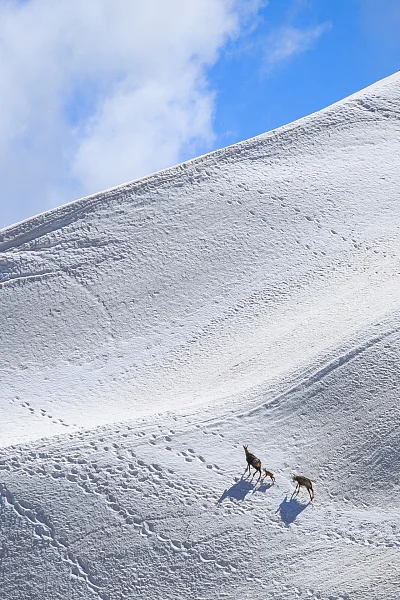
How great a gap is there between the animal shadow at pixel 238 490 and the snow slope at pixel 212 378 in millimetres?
31

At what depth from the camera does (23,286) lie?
81.9 ft

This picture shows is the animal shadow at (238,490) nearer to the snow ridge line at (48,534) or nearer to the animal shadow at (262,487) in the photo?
the animal shadow at (262,487)

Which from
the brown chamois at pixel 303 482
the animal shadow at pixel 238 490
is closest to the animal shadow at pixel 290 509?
the brown chamois at pixel 303 482

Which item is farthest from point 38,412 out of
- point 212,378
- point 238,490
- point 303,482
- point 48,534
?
point 303,482

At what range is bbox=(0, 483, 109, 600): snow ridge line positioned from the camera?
1472 centimetres

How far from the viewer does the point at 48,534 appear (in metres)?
15.4

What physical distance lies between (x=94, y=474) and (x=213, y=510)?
2.39m

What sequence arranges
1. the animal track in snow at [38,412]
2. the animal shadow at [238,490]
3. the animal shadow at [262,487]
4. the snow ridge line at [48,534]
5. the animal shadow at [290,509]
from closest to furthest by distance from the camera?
the snow ridge line at [48,534] → the animal shadow at [290,509] → the animal shadow at [238,490] → the animal shadow at [262,487] → the animal track in snow at [38,412]

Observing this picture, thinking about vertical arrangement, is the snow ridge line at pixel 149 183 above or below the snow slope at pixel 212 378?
above

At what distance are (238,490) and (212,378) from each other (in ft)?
15.5

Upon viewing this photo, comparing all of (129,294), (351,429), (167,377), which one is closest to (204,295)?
(129,294)

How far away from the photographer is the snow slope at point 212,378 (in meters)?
14.8

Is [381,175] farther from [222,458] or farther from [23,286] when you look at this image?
[222,458]

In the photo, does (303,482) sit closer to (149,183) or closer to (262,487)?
(262,487)
